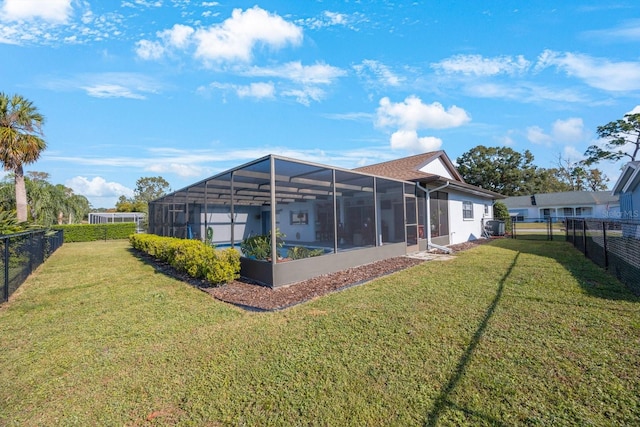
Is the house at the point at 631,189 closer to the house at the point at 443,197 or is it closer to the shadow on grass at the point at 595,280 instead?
the house at the point at 443,197

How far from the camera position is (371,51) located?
33.2 ft

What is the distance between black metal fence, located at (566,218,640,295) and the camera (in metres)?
5.33

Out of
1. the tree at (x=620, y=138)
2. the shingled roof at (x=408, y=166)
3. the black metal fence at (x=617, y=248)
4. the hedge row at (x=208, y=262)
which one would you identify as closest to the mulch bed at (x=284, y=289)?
the hedge row at (x=208, y=262)

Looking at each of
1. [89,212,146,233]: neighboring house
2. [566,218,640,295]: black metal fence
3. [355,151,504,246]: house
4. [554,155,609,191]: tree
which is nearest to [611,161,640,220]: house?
[566,218,640,295]: black metal fence

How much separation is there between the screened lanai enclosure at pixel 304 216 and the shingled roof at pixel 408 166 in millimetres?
1541

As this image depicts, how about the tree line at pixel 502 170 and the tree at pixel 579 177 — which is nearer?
the tree line at pixel 502 170

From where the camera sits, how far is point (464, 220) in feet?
45.7

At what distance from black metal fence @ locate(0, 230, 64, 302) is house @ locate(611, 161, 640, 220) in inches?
744

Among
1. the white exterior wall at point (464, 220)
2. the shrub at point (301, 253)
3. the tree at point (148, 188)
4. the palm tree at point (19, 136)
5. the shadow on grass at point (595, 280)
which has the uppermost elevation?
the tree at point (148, 188)

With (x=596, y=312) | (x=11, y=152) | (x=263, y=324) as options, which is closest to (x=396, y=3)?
(x=596, y=312)

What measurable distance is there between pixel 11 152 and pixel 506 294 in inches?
711

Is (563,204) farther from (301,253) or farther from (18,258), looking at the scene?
(18,258)

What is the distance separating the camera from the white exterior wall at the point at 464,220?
12714 millimetres

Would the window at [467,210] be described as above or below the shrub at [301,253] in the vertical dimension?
above
